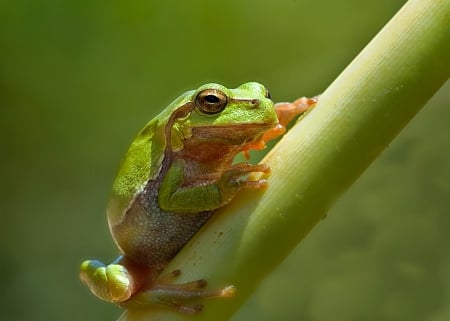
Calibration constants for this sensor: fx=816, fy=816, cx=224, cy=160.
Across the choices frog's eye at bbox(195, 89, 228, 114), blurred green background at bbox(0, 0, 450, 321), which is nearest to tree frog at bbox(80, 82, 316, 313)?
frog's eye at bbox(195, 89, 228, 114)

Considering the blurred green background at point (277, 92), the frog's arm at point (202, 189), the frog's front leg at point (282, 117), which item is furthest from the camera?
the blurred green background at point (277, 92)

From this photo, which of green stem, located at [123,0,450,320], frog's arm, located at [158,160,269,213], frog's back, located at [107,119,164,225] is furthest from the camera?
frog's back, located at [107,119,164,225]

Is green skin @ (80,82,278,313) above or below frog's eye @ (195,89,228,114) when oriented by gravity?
below

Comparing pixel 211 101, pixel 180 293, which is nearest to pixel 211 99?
pixel 211 101

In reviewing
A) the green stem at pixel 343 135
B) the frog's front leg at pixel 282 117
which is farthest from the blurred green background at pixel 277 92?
the green stem at pixel 343 135

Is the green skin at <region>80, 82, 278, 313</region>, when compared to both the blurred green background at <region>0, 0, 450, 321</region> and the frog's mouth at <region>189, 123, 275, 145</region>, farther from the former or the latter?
the blurred green background at <region>0, 0, 450, 321</region>

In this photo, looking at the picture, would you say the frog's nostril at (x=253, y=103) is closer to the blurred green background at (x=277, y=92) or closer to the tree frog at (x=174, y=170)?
the tree frog at (x=174, y=170)

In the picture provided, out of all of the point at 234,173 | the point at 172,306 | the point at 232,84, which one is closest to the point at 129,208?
the point at 234,173

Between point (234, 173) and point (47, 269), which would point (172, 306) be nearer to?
point (234, 173)
